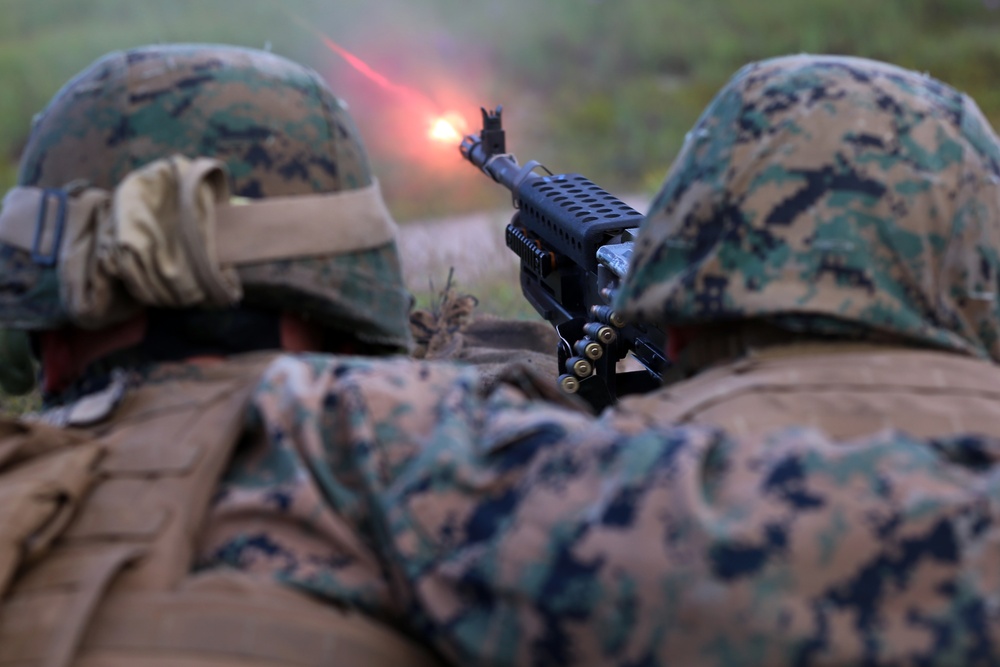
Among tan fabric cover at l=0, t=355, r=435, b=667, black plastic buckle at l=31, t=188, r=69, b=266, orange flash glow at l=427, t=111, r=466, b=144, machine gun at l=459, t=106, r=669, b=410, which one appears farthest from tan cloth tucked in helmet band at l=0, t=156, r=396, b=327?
orange flash glow at l=427, t=111, r=466, b=144

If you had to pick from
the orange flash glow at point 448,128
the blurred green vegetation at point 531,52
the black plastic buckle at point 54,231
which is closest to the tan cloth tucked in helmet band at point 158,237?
the black plastic buckle at point 54,231

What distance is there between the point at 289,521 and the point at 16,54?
12.1 meters

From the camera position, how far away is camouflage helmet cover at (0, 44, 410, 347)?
89.3 inches

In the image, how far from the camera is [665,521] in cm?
172

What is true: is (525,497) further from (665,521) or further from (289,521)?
(289,521)

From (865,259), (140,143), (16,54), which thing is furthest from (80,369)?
(16,54)

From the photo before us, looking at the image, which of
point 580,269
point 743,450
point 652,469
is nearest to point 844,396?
point 743,450

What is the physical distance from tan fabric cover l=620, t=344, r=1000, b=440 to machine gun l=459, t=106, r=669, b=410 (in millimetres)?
1492

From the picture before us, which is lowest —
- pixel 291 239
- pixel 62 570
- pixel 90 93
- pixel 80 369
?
pixel 62 570

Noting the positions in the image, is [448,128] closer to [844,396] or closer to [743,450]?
[844,396]

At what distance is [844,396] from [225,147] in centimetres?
113

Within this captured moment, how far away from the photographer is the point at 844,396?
84.7 inches

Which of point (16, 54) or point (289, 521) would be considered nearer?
point (289, 521)

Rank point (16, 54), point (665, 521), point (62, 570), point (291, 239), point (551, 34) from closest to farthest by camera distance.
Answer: point (665, 521) < point (62, 570) < point (291, 239) < point (16, 54) < point (551, 34)
